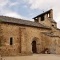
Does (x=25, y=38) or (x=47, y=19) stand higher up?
(x=47, y=19)

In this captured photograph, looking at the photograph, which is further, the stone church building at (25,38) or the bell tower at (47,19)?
the bell tower at (47,19)

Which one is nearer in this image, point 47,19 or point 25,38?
point 25,38

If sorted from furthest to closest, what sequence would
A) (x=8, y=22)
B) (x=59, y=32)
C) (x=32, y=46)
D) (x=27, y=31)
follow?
(x=59, y=32)
(x=32, y=46)
(x=27, y=31)
(x=8, y=22)

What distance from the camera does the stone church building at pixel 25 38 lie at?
27.2m

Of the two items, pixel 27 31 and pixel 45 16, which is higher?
pixel 45 16

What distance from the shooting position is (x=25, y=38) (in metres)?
28.7

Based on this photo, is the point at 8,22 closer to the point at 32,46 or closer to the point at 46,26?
the point at 32,46

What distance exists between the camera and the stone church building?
27.2 meters

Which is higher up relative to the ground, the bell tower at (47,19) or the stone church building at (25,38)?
the bell tower at (47,19)

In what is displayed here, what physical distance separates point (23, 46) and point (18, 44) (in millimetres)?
842

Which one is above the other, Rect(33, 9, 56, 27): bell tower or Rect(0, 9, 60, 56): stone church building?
Rect(33, 9, 56, 27): bell tower

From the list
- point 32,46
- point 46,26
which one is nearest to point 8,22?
point 32,46

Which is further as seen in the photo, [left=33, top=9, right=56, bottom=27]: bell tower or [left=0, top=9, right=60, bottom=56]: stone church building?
[left=33, top=9, right=56, bottom=27]: bell tower

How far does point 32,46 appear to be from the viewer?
31734 mm
